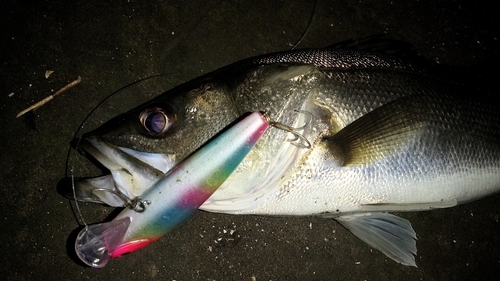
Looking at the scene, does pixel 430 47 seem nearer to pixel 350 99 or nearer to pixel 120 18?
pixel 350 99

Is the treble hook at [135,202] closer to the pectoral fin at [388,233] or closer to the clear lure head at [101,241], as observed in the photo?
the clear lure head at [101,241]

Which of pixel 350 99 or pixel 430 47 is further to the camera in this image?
pixel 430 47

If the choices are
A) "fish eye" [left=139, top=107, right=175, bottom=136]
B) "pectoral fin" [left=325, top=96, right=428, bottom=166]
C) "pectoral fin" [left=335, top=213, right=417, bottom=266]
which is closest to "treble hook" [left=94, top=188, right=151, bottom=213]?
"fish eye" [left=139, top=107, right=175, bottom=136]

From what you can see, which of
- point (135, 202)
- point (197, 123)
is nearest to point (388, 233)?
point (197, 123)

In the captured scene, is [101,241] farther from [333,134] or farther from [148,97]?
[333,134]

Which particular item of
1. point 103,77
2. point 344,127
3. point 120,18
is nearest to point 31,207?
point 103,77
